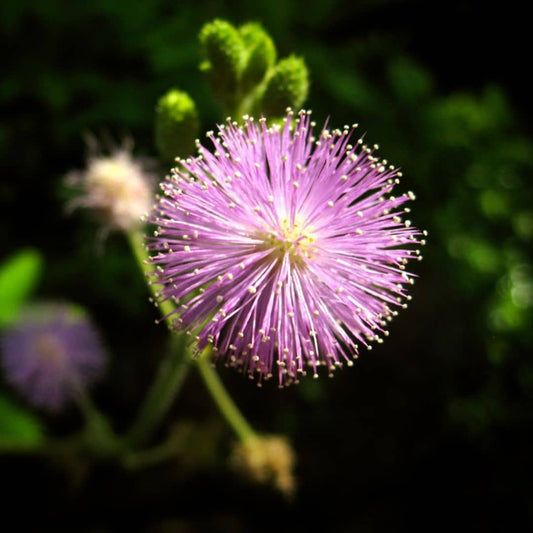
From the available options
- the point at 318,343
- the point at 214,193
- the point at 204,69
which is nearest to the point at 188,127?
the point at 204,69

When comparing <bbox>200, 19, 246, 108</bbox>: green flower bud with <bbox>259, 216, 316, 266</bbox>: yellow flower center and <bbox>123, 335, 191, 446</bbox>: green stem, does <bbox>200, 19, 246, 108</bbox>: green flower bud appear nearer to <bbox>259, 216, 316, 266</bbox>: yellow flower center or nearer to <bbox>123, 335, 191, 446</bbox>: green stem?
<bbox>259, 216, 316, 266</bbox>: yellow flower center

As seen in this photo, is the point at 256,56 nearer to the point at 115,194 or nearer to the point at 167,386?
the point at 115,194

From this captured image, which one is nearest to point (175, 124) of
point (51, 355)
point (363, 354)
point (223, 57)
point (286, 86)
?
point (223, 57)

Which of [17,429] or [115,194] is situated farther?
[17,429]

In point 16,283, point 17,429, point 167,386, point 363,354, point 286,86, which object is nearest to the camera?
point 286,86

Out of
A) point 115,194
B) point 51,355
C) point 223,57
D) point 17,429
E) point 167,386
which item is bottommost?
point 167,386

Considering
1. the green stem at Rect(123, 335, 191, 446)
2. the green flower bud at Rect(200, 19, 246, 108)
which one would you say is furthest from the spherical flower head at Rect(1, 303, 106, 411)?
the green flower bud at Rect(200, 19, 246, 108)

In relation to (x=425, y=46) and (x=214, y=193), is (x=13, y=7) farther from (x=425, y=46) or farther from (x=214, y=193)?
(x=425, y=46)

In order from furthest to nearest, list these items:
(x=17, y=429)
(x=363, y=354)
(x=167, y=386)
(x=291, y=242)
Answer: (x=363, y=354) < (x=17, y=429) < (x=167, y=386) < (x=291, y=242)
